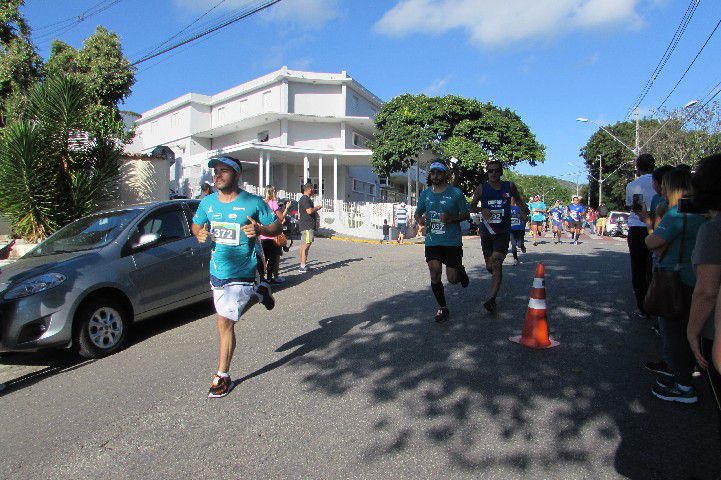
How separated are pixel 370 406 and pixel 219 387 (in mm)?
1239

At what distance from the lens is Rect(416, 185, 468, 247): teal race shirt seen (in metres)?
5.64

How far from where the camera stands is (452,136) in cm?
2648

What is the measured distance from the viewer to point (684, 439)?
2.98 meters

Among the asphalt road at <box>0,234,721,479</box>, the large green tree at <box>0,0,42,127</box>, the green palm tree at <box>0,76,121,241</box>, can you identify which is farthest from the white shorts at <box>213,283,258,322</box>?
the large green tree at <box>0,0,42,127</box>

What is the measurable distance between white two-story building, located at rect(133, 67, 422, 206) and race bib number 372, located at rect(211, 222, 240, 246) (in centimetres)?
2215

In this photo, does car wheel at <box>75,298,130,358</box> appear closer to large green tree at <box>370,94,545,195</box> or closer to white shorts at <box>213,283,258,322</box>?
white shorts at <box>213,283,258,322</box>

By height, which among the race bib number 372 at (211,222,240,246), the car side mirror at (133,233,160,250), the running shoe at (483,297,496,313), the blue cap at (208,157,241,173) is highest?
the blue cap at (208,157,241,173)

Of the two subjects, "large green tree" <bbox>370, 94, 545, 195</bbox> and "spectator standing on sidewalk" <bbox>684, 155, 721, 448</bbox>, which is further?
"large green tree" <bbox>370, 94, 545, 195</bbox>

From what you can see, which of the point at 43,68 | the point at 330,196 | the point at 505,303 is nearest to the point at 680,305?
the point at 505,303

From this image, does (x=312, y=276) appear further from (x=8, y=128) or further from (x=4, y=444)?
(x=8, y=128)

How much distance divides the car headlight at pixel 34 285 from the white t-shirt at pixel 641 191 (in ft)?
19.9

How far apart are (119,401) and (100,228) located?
2916mm

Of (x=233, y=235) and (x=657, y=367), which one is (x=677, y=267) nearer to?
(x=657, y=367)

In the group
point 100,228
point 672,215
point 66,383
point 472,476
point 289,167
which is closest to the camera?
point 472,476
